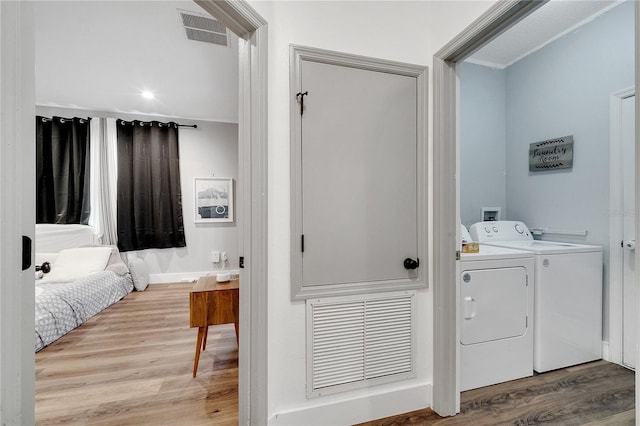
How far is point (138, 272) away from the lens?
412 centimetres

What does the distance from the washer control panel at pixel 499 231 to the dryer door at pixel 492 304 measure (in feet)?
2.11

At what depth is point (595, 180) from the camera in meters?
2.39

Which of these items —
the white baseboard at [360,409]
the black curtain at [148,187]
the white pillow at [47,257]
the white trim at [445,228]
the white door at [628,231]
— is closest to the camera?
the white baseboard at [360,409]

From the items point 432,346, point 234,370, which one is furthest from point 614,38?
point 234,370

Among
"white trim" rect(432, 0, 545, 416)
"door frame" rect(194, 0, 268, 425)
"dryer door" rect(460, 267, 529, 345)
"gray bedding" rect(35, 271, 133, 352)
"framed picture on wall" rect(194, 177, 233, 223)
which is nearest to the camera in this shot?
"door frame" rect(194, 0, 268, 425)

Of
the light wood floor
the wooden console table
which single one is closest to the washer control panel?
the light wood floor

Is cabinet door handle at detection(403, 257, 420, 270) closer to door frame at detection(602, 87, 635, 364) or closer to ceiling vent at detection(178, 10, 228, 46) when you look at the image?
door frame at detection(602, 87, 635, 364)

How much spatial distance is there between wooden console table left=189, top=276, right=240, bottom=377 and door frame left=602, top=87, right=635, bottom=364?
9.99 feet

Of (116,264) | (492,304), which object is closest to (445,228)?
(492,304)

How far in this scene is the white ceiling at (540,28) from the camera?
2.29 metres

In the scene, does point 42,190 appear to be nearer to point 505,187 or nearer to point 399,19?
point 399,19

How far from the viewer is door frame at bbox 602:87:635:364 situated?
2219 millimetres

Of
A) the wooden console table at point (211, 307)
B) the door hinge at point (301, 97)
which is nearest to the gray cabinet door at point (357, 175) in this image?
the door hinge at point (301, 97)

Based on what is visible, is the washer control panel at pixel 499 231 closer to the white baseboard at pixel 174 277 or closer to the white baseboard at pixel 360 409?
the white baseboard at pixel 360 409
